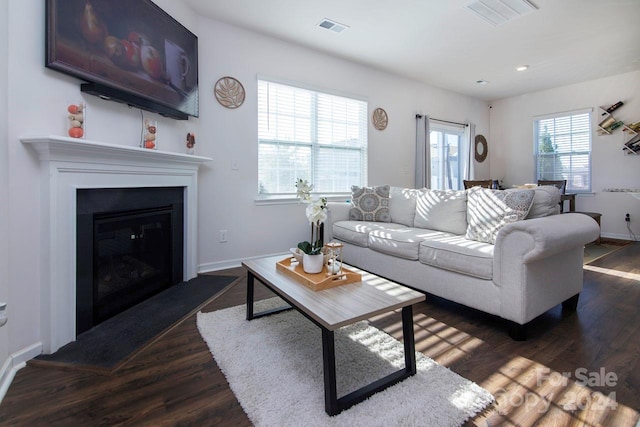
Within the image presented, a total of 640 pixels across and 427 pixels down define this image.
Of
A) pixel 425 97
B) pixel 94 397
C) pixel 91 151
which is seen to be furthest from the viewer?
pixel 425 97

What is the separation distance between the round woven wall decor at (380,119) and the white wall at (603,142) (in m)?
3.24

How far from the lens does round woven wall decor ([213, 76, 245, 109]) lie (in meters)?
3.33

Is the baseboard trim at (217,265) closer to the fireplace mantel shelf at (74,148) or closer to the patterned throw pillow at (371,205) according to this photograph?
the patterned throw pillow at (371,205)

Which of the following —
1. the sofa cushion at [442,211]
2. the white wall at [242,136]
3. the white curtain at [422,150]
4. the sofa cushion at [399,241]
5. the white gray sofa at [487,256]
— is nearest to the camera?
the white gray sofa at [487,256]

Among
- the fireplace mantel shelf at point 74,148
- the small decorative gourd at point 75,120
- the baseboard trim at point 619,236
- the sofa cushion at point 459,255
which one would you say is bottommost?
the baseboard trim at point 619,236

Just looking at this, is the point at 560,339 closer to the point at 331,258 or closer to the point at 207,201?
the point at 331,258

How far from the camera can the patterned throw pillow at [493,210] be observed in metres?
2.18

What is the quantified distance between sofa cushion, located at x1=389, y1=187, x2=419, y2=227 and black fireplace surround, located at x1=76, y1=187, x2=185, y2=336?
7.14 ft

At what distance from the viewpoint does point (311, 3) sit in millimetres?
3000

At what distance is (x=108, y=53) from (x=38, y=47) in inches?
17.0

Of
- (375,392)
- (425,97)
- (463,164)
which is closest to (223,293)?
(375,392)

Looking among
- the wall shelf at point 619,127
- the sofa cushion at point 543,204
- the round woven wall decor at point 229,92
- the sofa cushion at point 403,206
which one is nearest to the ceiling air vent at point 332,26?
the round woven wall decor at point 229,92

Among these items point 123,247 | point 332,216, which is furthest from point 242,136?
point 123,247

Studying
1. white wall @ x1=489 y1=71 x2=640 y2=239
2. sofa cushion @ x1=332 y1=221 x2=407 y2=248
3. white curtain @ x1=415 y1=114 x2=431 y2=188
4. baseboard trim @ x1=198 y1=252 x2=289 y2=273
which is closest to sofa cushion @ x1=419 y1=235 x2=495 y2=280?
sofa cushion @ x1=332 y1=221 x2=407 y2=248
